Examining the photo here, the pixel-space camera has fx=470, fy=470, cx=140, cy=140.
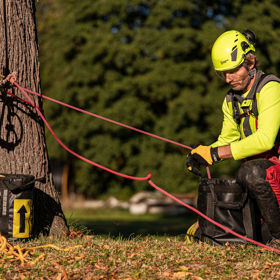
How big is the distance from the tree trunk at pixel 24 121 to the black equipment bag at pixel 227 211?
1.66 meters

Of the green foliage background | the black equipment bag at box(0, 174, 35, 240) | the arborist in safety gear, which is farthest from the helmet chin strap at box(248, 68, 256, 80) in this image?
the green foliage background

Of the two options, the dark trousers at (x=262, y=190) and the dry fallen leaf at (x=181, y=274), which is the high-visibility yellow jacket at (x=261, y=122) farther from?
the dry fallen leaf at (x=181, y=274)

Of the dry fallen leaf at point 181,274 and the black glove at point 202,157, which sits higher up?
the black glove at point 202,157

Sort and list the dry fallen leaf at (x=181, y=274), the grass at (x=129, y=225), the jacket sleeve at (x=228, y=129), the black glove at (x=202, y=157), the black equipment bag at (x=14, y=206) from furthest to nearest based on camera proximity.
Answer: the grass at (x=129, y=225) → the jacket sleeve at (x=228, y=129) → the black glove at (x=202, y=157) → the black equipment bag at (x=14, y=206) → the dry fallen leaf at (x=181, y=274)

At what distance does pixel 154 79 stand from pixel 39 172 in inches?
456

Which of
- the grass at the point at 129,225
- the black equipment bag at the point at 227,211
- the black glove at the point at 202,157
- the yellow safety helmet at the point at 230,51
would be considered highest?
the yellow safety helmet at the point at 230,51

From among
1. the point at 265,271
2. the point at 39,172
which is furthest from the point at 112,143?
the point at 265,271

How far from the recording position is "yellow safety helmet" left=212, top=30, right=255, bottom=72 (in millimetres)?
4859

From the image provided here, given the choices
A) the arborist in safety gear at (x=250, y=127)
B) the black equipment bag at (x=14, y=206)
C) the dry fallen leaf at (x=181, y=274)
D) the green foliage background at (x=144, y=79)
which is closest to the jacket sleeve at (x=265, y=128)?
the arborist in safety gear at (x=250, y=127)

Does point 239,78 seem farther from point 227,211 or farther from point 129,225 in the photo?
point 129,225

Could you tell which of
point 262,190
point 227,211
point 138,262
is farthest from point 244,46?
point 138,262

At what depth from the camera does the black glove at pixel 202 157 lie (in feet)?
15.7

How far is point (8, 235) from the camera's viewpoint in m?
4.44

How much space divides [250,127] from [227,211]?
3.02 feet
